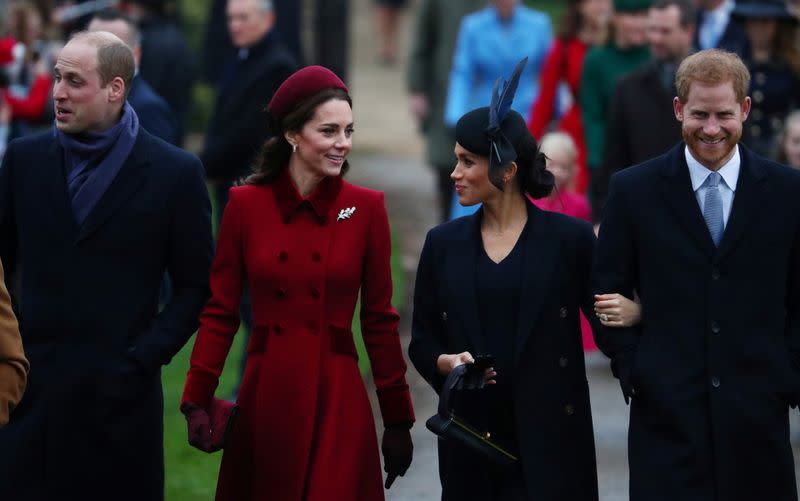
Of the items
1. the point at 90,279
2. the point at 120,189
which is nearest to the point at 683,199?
the point at 120,189

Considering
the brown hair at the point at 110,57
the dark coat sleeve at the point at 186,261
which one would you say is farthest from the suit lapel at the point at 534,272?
the brown hair at the point at 110,57

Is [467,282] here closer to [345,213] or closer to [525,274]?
[525,274]

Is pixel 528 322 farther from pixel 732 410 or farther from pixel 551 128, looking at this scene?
pixel 551 128

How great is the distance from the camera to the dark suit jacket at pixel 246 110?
32.4 ft

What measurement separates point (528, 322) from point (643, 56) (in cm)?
517

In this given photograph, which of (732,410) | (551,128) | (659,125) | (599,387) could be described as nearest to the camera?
(732,410)

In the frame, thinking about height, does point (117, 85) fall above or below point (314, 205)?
above

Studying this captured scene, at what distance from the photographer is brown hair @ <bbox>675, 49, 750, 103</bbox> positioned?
624cm

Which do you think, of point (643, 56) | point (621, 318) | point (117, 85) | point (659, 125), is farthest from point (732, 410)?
point (643, 56)

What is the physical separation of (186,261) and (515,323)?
4.05 ft

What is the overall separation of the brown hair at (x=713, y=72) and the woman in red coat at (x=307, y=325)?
3.88 feet

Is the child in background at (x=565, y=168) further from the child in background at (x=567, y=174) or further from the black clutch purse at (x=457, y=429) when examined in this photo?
the black clutch purse at (x=457, y=429)

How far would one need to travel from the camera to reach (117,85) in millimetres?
6742

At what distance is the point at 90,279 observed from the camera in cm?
659
